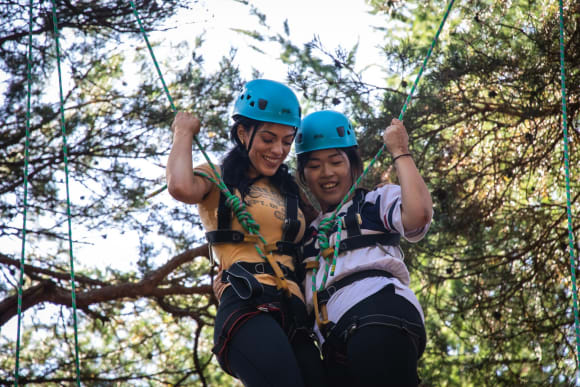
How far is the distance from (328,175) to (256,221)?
1.37 ft

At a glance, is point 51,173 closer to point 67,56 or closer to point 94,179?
point 94,179

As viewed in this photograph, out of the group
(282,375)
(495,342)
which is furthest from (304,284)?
(495,342)

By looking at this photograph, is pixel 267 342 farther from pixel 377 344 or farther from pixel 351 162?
pixel 351 162

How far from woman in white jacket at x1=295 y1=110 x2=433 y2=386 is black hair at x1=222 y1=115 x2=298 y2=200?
7.3 inches

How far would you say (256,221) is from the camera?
2457 mm

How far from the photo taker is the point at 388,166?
445 centimetres

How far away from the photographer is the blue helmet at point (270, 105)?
263 centimetres


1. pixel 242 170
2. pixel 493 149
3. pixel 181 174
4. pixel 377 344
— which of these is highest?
pixel 493 149

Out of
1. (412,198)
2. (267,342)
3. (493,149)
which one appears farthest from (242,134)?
(493,149)

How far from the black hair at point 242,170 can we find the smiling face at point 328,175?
9cm

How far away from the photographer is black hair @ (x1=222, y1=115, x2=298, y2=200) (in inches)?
101

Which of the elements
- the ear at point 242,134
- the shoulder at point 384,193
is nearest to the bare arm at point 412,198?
the shoulder at point 384,193

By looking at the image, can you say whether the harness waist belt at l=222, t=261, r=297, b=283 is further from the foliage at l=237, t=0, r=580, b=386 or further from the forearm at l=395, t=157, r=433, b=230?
the foliage at l=237, t=0, r=580, b=386

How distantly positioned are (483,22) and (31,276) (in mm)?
3777
